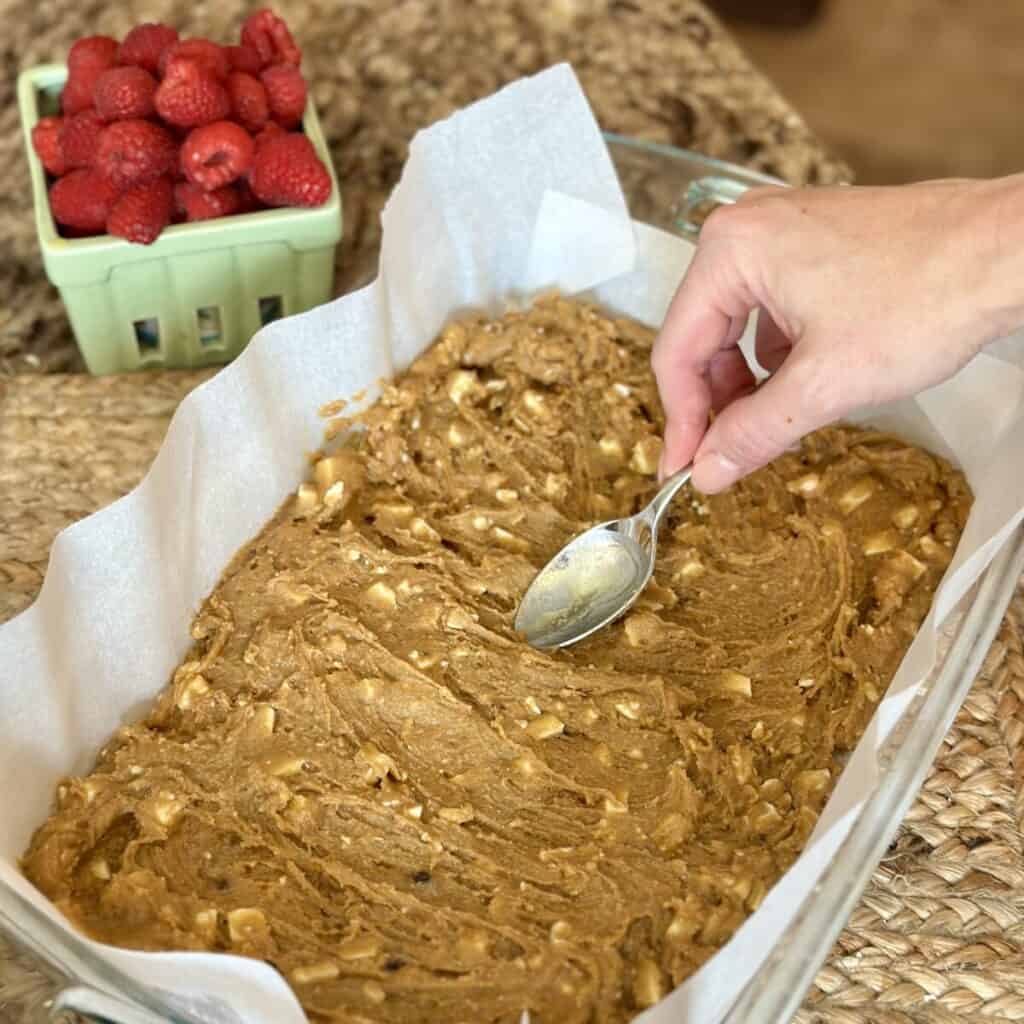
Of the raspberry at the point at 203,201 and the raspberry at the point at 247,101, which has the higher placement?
the raspberry at the point at 247,101

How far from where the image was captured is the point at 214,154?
137cm

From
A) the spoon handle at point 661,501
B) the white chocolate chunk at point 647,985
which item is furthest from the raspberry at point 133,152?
the white chocolate chunk at point 647,985

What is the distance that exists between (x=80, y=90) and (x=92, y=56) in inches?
1.6

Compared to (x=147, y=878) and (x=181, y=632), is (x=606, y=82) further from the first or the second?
(x=147, y=878)

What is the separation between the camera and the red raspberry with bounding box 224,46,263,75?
1.47m

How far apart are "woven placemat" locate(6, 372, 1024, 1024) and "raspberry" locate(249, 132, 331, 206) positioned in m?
0.23

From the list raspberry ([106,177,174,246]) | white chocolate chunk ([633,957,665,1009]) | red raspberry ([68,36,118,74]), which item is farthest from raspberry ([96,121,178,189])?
→ white chocolate chunk ([633,957,665,1009])

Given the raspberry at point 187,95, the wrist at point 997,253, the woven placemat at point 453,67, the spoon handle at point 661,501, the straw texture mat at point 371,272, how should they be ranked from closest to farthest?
the wrist at point 997,253
the straw texture mat at point 371,272
the spoon handle at point 661,501
the raspberry at point 187,95
the woven placemat at point 453,67

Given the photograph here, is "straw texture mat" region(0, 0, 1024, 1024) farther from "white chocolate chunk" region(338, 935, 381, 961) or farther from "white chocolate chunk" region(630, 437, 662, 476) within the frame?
"white chocolate chunk" region(630, 437, 662, 476)

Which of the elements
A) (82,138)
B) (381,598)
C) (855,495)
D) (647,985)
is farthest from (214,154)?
(647,985)

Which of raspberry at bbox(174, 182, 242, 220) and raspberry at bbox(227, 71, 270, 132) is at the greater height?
raspberry at bbox(227, 71, 270, 132)

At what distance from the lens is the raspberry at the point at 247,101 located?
56.2 inches

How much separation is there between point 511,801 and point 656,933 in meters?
0.16

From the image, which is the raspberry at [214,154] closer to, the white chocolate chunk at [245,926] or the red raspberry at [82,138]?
the red raspberry at [82,138]
